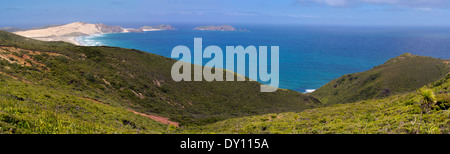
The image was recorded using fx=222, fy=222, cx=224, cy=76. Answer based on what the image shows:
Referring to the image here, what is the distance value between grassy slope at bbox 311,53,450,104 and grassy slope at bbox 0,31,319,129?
2051 centimetres

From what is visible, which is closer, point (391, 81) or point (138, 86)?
point (138, 86)

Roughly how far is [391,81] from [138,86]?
2939 inches

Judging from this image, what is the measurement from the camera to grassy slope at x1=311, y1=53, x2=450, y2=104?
65.6 metres

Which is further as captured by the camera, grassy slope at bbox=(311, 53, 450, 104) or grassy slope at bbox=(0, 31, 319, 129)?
grassy slope at bbox=(311, 53, 450, 104)

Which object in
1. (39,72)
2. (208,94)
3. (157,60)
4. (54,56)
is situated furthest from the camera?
(157,60)

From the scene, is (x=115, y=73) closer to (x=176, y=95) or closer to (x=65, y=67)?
(x=65, y=67)

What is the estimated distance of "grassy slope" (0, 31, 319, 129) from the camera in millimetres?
27852

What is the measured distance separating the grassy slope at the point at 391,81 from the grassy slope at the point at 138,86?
20.5 m

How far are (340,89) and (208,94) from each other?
6203 cm

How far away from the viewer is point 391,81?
7006 centimetres

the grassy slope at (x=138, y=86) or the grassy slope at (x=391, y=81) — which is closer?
the grassy slope at (x=138, y=86)

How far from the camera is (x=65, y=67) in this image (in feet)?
108

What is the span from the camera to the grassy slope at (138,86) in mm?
27852
